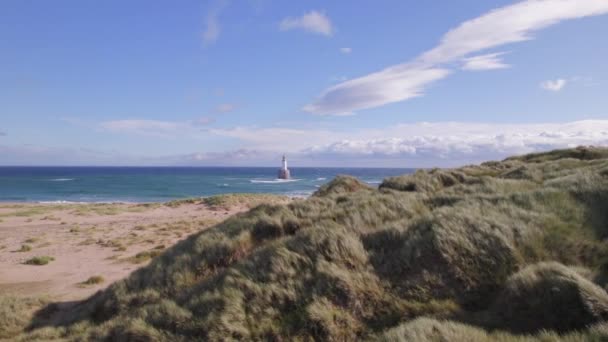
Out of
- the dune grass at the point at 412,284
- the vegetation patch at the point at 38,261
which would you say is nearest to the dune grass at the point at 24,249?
the vegetation patch at the point at 38,261

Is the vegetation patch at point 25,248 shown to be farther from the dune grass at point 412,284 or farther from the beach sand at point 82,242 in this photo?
the dune grass at point 412,284

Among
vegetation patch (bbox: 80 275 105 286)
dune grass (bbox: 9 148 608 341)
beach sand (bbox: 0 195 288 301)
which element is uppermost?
dune grass (bbox: 9 148 608 341)

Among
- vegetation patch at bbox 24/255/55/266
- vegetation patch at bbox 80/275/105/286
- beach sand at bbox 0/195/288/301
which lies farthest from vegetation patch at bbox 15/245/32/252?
vegetation patch at bbox 80/275/105/286

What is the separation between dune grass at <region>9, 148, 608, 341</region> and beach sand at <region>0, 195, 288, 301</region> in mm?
6745

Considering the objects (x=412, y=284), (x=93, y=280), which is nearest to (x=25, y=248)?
(x=93, y=280)

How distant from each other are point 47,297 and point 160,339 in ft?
A: 25.2

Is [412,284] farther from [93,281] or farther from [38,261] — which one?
[38,261]

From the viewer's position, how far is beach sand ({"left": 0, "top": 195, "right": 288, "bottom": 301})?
42.7 feet

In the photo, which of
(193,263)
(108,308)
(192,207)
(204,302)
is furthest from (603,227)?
(192,207)

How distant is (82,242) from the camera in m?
20.5

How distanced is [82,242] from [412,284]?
21.3 meters

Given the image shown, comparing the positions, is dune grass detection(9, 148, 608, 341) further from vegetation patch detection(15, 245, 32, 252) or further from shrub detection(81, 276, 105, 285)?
vegetation patch detection(15, 245, 32, 252)

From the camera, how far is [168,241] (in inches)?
795

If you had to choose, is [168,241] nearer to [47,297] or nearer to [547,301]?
[47,297]
